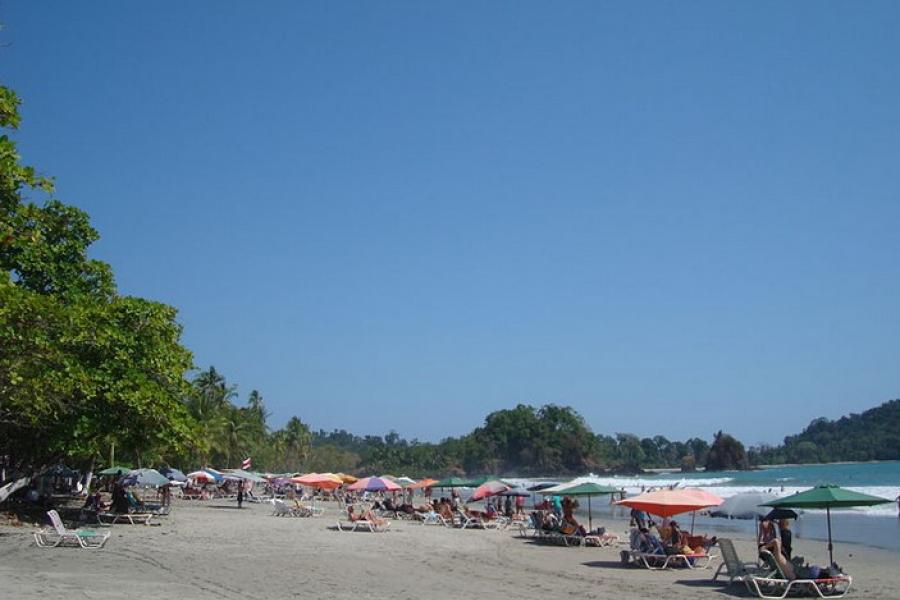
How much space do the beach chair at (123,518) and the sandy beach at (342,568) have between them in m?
1.18

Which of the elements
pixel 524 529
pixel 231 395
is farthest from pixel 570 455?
pixel 524 529

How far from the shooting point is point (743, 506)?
16062mm

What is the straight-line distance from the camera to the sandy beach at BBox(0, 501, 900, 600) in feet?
38.2

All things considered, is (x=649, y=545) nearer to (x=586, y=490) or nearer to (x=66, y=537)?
(x=586, y=490)

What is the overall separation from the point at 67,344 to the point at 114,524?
29.8 feet

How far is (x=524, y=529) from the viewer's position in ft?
78.3

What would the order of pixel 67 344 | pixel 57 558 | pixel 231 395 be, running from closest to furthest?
pixel 57 558
pixel 67 344
pixel 231 395

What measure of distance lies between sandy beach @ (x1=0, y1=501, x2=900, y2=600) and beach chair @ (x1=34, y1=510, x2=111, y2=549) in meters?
0.24

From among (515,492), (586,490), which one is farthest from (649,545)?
(515,492)

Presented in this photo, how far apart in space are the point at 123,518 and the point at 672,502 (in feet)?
52.8

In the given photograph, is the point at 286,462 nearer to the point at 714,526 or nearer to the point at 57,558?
the point at 714,526

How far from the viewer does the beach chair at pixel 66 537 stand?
53.6ft

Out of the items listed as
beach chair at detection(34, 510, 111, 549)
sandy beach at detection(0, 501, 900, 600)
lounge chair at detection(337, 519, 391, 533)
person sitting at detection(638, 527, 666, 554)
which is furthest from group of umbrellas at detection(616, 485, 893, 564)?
beach chair at detection(34, 510, 111, 549)

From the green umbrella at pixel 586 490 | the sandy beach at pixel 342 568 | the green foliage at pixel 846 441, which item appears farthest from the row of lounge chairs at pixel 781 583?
the green foliage at pixel 846 441
